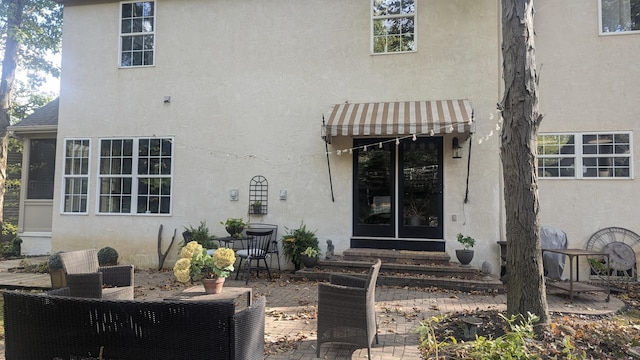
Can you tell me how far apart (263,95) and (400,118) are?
370cm

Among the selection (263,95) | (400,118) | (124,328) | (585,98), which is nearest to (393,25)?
(400,118)

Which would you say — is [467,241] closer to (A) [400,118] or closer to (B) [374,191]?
(B) [374,191]

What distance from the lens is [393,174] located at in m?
9.43

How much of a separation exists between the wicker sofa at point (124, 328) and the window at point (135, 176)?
24.1ft

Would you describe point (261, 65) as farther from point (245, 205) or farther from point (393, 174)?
point (393, 174)

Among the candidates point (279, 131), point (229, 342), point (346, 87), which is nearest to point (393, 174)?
point (346, 87)

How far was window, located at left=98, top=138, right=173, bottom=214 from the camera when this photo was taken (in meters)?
10.4

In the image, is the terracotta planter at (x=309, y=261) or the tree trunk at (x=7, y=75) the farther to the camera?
the tree trunk at (x=7, y=75)

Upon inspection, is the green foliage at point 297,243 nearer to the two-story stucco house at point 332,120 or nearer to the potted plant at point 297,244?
the potted plant at point 297,244

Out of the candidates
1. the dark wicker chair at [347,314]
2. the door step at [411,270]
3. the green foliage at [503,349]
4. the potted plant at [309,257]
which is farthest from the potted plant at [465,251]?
the green foliage at [503,349]

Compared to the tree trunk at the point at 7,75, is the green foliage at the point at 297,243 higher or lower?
lower

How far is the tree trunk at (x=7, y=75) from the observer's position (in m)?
13.3

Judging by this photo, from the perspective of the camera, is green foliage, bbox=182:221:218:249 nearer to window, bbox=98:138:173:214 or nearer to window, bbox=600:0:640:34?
window, bbox=98:138:173:214

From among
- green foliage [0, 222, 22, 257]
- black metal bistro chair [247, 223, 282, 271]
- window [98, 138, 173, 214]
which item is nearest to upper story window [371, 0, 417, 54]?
black metal bistro chair [247, 223, 282, 271]
